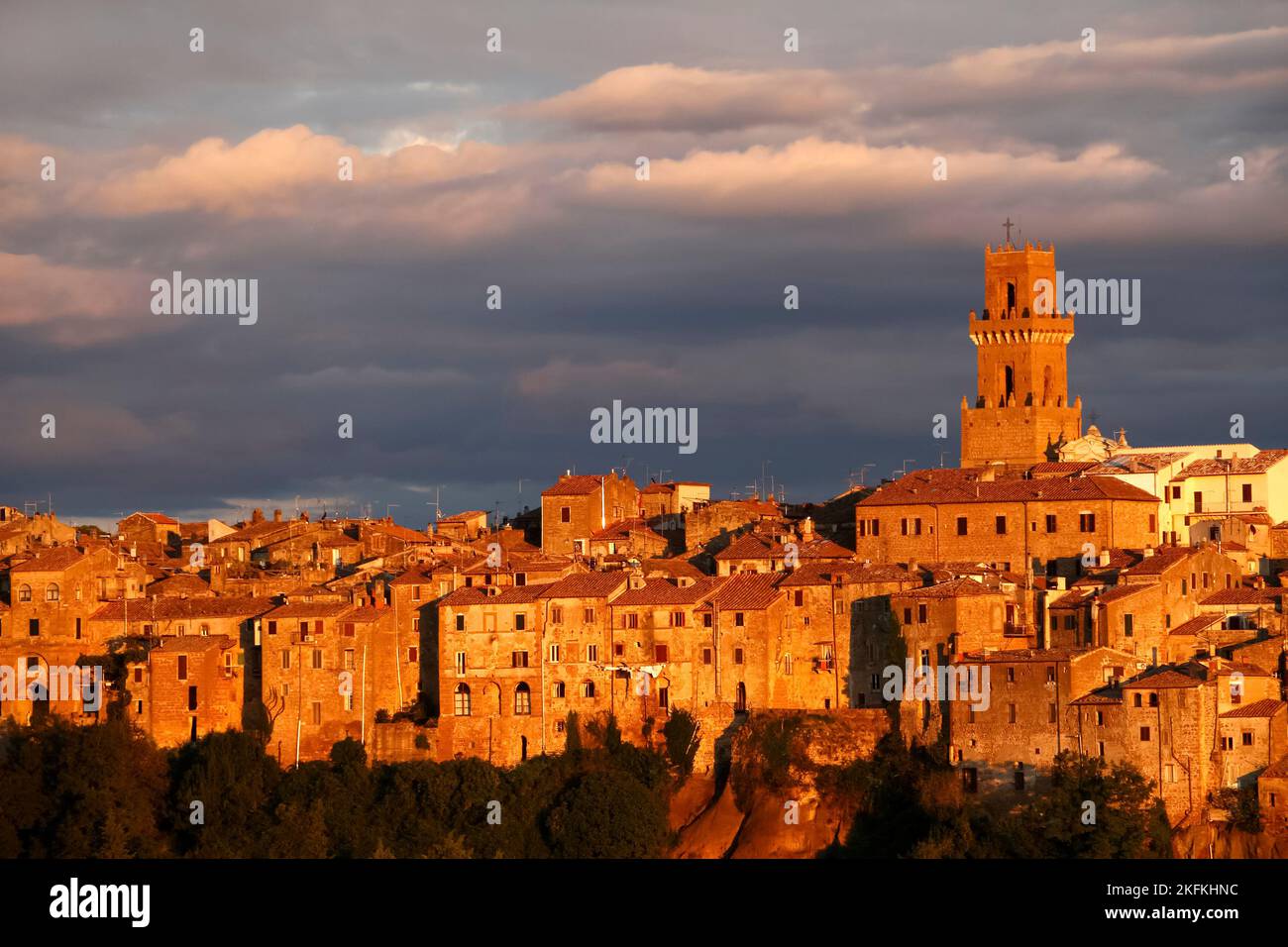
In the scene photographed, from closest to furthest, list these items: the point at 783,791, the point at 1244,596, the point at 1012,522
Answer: the point at 783,791 → the point at 1244,596 → the point at 1012,522

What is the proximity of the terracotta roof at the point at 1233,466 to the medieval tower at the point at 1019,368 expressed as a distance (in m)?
10.4

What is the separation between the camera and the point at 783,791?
9500 centimetres

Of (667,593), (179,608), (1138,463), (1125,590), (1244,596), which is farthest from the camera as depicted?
(1138,463)

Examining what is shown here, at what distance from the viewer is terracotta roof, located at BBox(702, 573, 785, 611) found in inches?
3839

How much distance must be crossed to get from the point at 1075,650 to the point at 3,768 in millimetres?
32344

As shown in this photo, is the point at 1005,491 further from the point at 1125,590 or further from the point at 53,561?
the point at 53,561

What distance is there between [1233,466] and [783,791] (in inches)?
855

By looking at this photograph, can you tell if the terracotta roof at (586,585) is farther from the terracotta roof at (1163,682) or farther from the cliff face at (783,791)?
the terracotta roof at (1163,682)

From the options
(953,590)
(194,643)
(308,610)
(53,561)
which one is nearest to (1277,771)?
(953,590)

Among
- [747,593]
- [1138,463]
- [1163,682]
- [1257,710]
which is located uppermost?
[1138,463]

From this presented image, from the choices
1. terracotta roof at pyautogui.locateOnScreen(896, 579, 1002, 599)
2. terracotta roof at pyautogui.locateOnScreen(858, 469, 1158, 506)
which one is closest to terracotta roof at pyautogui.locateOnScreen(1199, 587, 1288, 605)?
terracotta roof at pyautogui.locateOnScreen(896, 579, 1002, 599)
